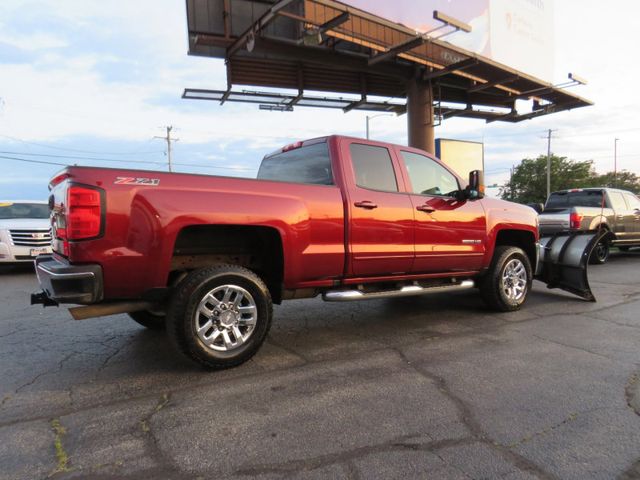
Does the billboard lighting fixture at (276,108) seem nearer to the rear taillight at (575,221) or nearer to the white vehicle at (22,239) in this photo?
the white vehicle at (22,239)

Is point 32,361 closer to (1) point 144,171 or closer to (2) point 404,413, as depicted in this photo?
(1) point 144,171

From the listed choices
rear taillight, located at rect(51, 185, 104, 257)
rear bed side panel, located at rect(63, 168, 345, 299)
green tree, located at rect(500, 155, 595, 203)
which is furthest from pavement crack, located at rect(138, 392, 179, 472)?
green tree, located at rect(500, 155, 595, 203)

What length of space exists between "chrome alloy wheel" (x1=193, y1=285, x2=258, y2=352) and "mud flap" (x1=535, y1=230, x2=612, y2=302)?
4.97 meters

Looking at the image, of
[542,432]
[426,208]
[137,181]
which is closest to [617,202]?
[426,208]

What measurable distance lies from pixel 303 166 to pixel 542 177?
221 ft

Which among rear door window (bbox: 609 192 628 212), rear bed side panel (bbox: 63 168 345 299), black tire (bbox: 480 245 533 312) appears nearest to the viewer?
rear bed side panel (bbox: 63 168 345 299)

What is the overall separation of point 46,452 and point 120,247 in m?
1.38

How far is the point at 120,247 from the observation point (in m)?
3.32

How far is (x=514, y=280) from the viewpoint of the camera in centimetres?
596

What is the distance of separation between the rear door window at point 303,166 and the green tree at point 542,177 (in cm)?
6360

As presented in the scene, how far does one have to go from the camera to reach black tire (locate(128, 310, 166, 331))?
189 inches

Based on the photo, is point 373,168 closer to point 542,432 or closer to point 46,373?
point 542,432

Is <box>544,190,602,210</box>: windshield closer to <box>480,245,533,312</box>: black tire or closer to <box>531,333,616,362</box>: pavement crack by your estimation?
<box>480,245,533,312</box>: black tire

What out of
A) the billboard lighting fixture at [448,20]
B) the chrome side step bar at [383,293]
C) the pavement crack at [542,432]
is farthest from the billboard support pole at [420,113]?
the pavement crack at [542,432]
